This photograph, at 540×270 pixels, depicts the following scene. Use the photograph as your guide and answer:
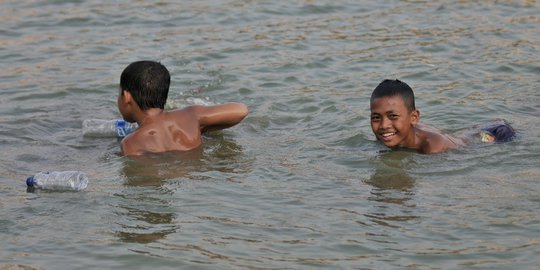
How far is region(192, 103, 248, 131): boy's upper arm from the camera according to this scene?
8625 millimetres

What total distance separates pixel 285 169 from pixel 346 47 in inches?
169

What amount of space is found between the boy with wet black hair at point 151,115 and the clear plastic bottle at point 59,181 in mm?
900

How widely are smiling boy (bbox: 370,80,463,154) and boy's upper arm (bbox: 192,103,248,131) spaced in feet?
3.96

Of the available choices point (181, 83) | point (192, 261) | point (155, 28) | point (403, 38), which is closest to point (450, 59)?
point (403, 38)

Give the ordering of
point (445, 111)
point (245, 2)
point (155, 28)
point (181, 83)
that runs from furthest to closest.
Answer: point (245, 2)
point (155, 28)
point (181, 83)
point (445, 111)

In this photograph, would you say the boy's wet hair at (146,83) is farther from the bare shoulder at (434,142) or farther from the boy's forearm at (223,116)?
the bare shoulder at (434,142)

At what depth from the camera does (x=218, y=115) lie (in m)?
8.69

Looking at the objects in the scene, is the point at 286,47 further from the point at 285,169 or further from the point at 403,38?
the point at 285,169

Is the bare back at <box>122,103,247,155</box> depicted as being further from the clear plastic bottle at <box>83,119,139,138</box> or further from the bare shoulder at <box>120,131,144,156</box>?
the clear plastic bottle at <box>83,119,139,138</box>

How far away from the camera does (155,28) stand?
43.5 ft

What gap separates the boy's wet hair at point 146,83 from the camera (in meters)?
8.26

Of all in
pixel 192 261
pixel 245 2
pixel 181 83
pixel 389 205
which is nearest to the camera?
pixel 192 261

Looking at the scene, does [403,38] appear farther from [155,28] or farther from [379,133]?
[379,133]

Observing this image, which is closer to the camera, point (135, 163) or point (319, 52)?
point (135, 163)
